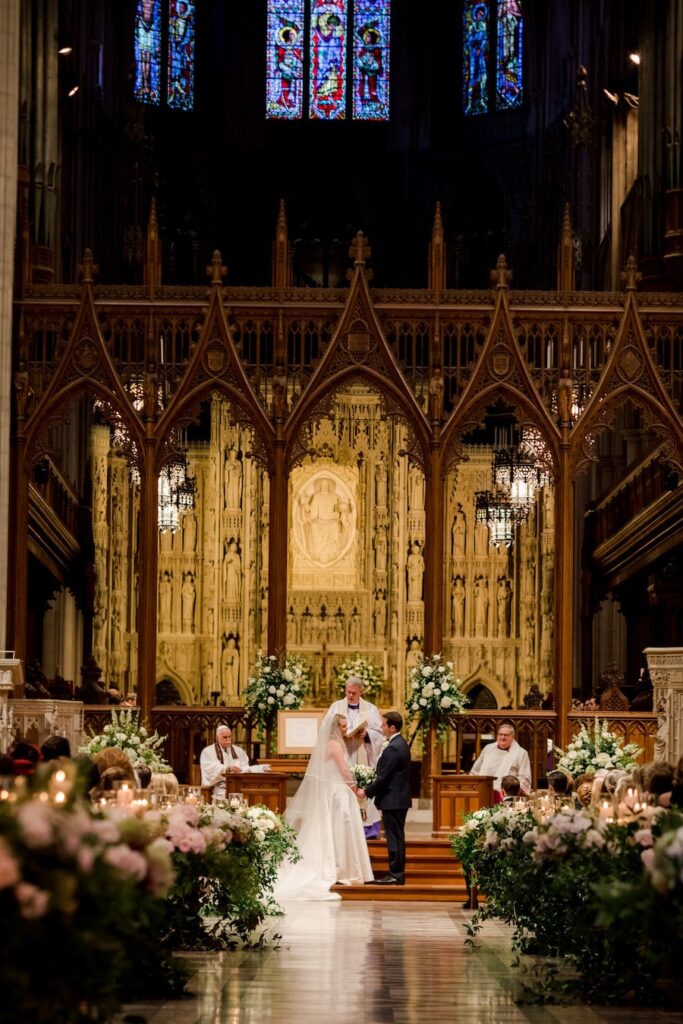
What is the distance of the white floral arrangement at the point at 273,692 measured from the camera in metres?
19.2

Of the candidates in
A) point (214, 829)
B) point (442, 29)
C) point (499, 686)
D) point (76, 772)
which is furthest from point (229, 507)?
point (76, 772)

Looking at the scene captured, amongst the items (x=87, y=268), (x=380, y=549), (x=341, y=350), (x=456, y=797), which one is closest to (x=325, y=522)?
(x=380, y=549)

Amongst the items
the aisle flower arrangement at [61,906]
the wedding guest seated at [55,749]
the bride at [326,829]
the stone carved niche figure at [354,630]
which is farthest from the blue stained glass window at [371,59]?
the aisle flower arrangement at [61,906]

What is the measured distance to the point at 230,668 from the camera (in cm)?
2900

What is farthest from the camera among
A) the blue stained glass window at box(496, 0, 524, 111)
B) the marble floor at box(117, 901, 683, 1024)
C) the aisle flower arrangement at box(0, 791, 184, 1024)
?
the blue stained glass window at box(496, 0, 524, 111)

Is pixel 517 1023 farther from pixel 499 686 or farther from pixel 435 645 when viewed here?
pixel 499 686

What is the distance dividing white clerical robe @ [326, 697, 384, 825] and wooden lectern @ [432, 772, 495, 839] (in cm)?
72

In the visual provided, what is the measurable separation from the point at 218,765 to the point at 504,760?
2691 mm

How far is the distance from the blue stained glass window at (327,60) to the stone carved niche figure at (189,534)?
1187 centimetres

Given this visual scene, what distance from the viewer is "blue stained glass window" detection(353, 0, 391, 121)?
38094 mm

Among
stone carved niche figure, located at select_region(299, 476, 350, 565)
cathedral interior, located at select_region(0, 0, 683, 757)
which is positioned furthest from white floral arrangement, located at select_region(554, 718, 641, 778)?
stone carved niche figure, located at select_region(299, 476, 350, 565)

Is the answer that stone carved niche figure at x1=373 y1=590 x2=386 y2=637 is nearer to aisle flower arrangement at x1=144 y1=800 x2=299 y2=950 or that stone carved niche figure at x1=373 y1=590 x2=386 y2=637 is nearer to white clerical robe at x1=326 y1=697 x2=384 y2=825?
white clerical robe at x1=326 y1=697 x2=384 y2=825

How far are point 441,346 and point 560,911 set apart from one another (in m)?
10.6

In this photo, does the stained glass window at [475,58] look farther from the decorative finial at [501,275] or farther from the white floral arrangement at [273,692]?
the white floral arrangement at [273,692]
